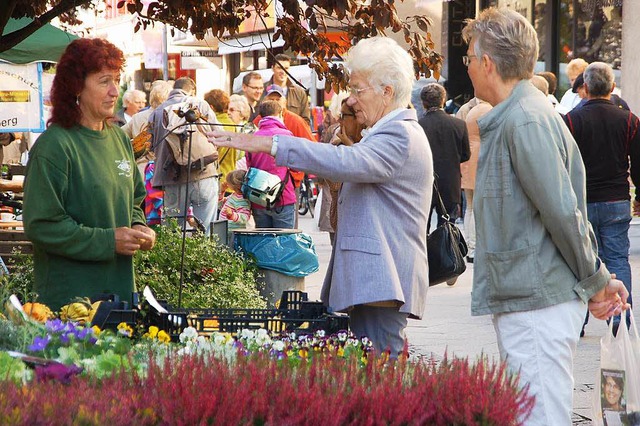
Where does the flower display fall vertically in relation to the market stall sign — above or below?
below

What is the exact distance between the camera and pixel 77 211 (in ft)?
15.7

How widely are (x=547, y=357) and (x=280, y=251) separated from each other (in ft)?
15.9

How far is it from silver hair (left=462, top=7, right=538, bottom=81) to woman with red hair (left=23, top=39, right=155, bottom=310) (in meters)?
1.61

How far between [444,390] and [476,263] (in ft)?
4.62

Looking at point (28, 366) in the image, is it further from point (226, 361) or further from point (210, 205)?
point (210, 205)

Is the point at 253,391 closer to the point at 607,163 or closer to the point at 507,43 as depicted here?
the point at 507,43

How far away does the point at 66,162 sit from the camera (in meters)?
4.72

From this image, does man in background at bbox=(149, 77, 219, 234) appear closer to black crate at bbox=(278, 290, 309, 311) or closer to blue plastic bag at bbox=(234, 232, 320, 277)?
Answer: blue plastic bag at bbox=(234, 232, 320, 277)

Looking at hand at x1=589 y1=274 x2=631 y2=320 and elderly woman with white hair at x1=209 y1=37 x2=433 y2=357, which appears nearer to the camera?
hand at x1=589 y1=274 x2=631 y2=320

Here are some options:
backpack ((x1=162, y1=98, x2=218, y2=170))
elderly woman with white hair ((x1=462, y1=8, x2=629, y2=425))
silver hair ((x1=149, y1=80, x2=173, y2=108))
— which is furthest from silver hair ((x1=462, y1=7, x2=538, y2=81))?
silver hair ((x1=149, y1=80, x2=173, y2=108))

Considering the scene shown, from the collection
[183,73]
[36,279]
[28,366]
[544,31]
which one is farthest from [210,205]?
[183,73]

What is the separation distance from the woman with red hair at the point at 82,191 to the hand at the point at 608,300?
6.09 ft

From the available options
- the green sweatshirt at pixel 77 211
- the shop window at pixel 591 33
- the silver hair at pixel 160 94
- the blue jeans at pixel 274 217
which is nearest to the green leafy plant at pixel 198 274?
the blue jeans at pixel 274 217

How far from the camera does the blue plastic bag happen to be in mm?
8742
